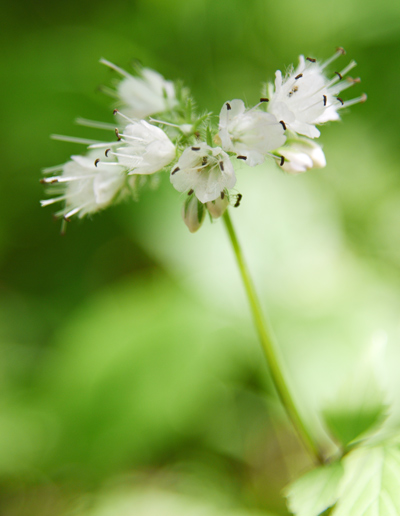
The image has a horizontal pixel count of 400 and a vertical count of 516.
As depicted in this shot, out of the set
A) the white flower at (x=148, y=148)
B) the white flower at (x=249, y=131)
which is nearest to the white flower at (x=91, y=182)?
the white flower at (x=148, y=148)

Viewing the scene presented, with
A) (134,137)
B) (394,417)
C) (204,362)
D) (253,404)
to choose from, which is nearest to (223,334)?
(204,362)

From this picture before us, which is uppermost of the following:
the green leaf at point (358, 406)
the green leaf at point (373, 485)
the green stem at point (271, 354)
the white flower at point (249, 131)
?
the white flower at point (249, 131)

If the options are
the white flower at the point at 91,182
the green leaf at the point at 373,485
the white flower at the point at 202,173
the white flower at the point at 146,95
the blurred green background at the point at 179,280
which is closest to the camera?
the white flower at the point at 202,173

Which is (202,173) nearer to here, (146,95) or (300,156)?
(300,156)

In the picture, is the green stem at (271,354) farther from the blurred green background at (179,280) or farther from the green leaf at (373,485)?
the blurred green background at (179,280)

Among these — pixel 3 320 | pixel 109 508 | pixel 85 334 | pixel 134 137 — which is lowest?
pixel 109 508

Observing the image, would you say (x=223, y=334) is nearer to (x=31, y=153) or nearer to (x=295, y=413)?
(x=295, y=413)

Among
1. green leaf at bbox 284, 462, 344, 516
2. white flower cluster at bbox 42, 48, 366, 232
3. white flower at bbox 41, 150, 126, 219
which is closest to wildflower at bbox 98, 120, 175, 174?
white flower cluster at bbox 42, 48, 366, 232
